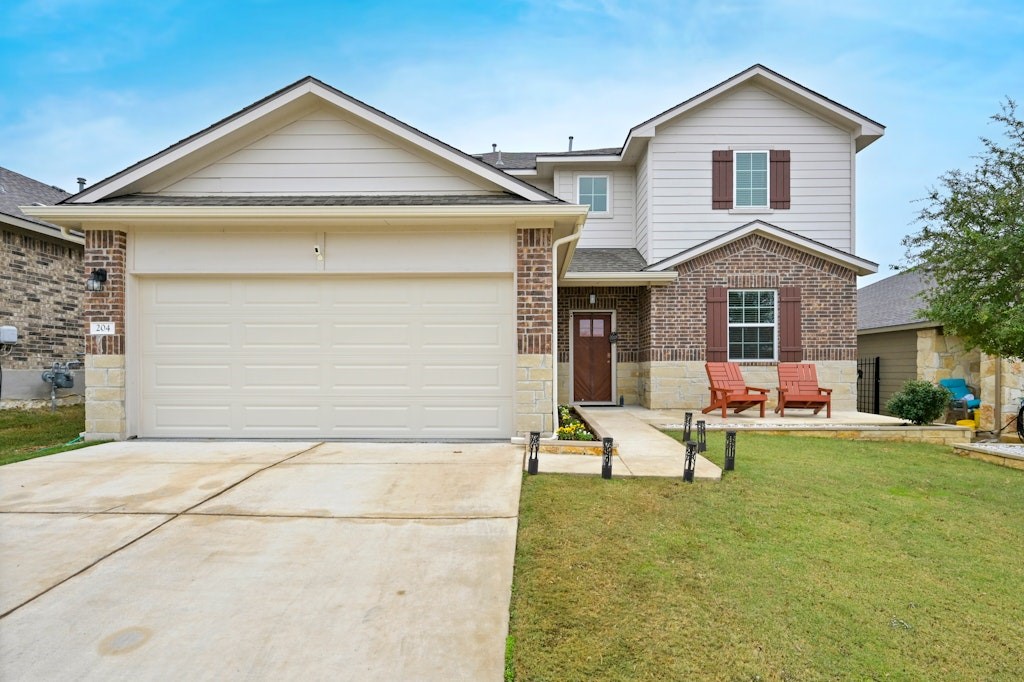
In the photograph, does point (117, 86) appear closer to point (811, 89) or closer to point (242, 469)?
point (242, 469)

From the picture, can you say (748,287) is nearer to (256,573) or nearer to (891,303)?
(891,303)

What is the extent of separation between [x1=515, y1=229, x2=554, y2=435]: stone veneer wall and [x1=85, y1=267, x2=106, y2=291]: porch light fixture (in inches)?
218

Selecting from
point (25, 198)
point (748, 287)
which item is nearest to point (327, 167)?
point (748, 287)

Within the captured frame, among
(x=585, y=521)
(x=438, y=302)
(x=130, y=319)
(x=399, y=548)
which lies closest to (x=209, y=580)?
(x=399, y=548)

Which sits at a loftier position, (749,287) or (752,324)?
(749,287)

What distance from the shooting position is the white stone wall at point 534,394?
23.7ft

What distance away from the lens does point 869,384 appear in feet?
49.8

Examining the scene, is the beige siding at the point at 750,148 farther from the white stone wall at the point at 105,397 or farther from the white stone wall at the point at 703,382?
the white stone wall at the point at 105,397

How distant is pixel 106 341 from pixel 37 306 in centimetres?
645

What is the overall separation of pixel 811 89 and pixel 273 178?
11.4m

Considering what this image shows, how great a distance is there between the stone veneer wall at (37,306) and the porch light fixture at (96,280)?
5790 mm

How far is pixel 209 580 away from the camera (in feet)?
10.2

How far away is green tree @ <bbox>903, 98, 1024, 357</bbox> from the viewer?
295 inches

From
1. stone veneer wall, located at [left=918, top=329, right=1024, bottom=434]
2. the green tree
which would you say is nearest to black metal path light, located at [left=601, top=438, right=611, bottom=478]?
the green tree
